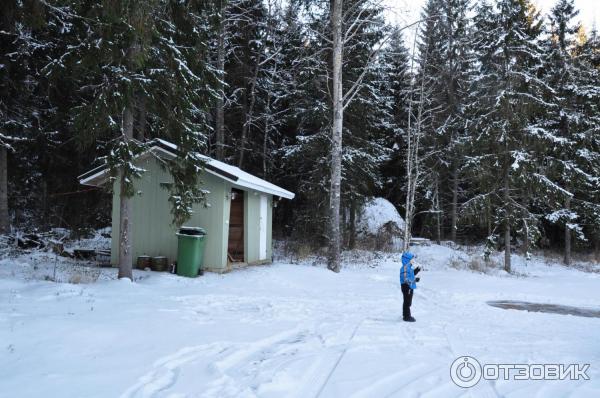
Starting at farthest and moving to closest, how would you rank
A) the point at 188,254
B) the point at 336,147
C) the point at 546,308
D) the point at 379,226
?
the point at 379,226
the point at 336,147
the point at 188,254
the point at 546,308

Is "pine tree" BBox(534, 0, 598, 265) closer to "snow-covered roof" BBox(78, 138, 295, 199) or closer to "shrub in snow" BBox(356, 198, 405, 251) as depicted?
"shrub in snow" BBox(356, 198, 405, 251)

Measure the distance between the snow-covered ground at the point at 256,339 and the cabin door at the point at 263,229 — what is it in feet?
13.5

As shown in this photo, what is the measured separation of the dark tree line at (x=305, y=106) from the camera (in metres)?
9.60

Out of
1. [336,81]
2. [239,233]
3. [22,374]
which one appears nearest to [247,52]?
[336,81]

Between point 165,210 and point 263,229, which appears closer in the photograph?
point 165,210

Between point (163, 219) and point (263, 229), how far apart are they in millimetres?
3872

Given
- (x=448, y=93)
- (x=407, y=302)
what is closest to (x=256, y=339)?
(x=407, y=302)

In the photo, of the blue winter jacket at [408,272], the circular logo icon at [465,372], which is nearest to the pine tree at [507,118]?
the blue winter jacket at [408,272]

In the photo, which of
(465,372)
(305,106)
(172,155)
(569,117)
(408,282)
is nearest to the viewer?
(465,372)

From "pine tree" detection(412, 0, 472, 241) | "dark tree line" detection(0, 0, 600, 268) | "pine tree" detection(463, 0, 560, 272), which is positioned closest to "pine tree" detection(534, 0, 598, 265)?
"dark tree line" detection(0, 0, 600, 268)

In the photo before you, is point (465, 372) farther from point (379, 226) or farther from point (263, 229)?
point (379, 226)

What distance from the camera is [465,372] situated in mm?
4930

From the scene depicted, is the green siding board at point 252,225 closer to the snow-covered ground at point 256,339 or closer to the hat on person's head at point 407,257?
the snow-covered ground at point 256,339

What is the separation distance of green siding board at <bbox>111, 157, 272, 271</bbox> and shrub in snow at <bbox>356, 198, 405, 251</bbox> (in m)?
11.0
